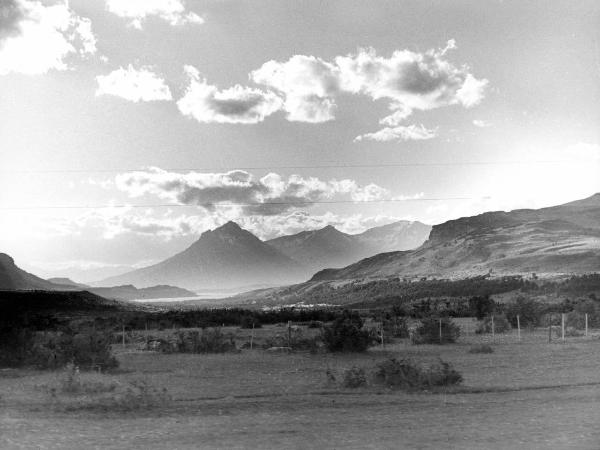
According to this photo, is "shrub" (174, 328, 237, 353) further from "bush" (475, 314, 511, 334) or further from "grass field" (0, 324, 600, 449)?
"bush" (475, 314, 511, 334)

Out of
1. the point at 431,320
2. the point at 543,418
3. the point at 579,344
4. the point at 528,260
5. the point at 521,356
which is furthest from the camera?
the point at 528,260

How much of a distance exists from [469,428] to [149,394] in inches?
376

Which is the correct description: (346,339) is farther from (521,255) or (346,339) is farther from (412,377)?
(521,255)

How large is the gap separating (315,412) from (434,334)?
29276 millimetres

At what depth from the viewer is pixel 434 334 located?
45.8 meters

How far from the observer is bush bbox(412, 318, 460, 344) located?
45.5 meters

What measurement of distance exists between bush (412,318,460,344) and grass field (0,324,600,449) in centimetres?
1421

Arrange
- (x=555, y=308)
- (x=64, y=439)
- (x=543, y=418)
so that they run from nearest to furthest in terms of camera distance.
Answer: (x=64, y=439)
(x=543, y=418)
(x=555, y=308)

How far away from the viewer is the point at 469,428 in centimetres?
1506

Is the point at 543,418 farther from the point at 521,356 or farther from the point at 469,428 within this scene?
the point at 521,356

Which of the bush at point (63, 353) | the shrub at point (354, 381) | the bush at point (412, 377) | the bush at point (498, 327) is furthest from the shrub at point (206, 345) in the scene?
the bush at point (498, 327)

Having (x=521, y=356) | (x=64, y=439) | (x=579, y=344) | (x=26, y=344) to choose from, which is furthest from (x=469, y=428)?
(x=579, y=344)

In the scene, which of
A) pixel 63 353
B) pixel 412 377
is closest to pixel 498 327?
pixel 412 377

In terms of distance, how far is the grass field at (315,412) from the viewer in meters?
14.0
